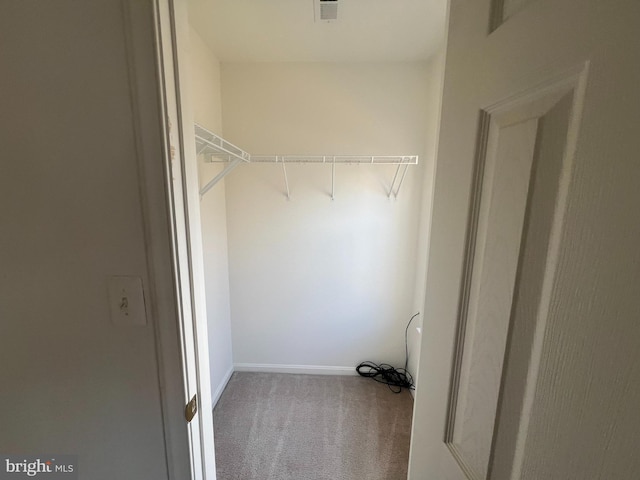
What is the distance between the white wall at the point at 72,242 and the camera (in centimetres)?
58

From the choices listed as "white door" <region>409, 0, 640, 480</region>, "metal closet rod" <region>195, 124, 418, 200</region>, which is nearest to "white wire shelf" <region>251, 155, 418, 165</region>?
"metal closet rod" <region>195, 124, 418, 200</region>

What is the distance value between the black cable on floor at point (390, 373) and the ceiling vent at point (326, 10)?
6.83 ft

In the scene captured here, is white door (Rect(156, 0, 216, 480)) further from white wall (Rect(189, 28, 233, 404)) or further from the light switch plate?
white wall (Rect(189, 28, 233, 404))

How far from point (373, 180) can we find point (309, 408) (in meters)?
1.78

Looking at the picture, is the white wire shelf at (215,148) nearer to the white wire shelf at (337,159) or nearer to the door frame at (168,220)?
the white wire shelf at (337,159)

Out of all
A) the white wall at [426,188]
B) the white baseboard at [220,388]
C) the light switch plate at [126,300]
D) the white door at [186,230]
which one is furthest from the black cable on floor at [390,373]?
the light switch plate at [126,300]

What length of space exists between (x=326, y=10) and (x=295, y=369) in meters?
2.55

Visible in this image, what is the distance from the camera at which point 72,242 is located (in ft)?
2.15

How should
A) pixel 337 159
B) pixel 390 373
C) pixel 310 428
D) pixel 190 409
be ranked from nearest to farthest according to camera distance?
pixel 190 409 → pixel 310 428 → pixel 337 159 → pixel 390 373

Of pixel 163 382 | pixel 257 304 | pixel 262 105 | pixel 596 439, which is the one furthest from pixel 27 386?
pixel 262 105

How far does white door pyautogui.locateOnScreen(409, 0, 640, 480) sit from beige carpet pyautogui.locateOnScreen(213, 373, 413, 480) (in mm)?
1305

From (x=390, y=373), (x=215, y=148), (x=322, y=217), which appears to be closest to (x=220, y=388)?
(x=390, y=373)

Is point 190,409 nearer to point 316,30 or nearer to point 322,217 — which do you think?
point 322,217

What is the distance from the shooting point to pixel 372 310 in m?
2.29
